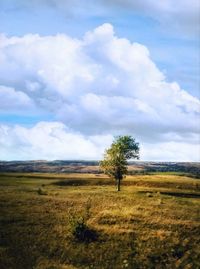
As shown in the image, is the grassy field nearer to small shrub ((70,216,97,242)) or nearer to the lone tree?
small shrub ((70,216,97,242))

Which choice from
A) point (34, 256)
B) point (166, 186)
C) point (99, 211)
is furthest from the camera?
point (166, 186)

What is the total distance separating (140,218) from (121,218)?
243 cm

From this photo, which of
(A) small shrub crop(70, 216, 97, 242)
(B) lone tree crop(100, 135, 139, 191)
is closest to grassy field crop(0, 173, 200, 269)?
(A) small shrub crop(70, 216, 97, 242)

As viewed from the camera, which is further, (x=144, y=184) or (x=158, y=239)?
(x=144, y=184)

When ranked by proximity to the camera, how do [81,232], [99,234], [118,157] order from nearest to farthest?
[81,232], [99,234], [118,157]

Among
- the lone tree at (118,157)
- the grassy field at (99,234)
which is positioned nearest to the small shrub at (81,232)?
the grassy field at (99,234)

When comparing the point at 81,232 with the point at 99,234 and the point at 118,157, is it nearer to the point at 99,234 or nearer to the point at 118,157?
the point at 99,234

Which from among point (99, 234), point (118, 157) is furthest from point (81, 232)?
point (118, 157)

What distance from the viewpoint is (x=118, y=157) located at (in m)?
99.0

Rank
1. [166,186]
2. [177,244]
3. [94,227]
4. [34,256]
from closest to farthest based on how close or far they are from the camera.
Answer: [34,256] → [177,244] → [94,227] → [166,186]

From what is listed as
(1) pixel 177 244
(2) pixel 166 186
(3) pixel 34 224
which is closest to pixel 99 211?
(3) pixel 34 224

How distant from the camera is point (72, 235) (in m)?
47.4

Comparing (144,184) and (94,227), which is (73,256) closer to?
(94,227)

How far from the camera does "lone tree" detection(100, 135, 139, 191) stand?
98.8 metres
